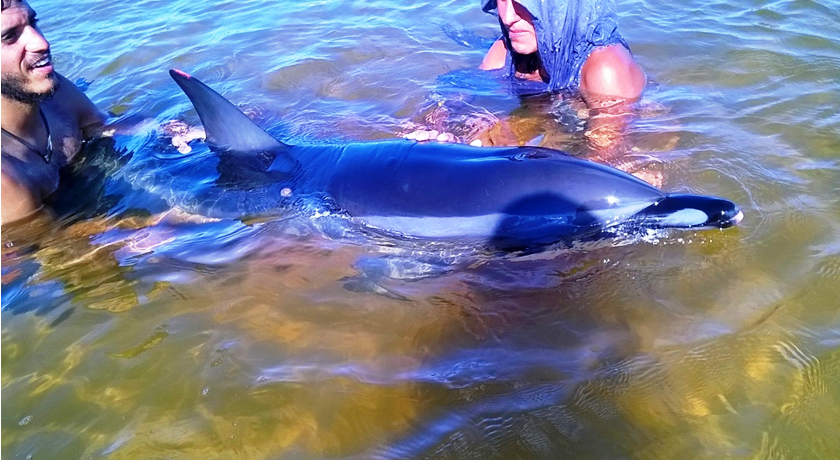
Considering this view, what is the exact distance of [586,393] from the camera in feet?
9.18

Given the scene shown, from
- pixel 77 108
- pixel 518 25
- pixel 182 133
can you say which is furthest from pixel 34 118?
pixel 518 25

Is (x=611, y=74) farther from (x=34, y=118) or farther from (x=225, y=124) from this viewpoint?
(x=34, y=118)

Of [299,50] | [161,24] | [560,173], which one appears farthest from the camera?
[161,24]

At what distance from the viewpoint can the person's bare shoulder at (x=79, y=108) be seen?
5289mm

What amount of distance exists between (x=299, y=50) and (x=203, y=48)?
1319mm

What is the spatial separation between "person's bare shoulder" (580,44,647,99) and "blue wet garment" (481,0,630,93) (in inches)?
2.9

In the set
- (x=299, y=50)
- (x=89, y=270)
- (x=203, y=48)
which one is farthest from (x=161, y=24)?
(x=89, y=270)

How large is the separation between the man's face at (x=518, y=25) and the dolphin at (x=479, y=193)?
6.04 ft

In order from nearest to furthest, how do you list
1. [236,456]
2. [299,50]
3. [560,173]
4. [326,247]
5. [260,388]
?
[236,456], [260,388], [560,173], [326,247], [299,50]

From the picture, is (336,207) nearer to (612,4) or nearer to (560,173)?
(560,173)

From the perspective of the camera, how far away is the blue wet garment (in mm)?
4875

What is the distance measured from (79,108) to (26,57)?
5.85ft

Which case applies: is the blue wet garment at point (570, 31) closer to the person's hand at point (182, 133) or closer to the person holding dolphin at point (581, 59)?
the person holding dolphin at point (581, 59)

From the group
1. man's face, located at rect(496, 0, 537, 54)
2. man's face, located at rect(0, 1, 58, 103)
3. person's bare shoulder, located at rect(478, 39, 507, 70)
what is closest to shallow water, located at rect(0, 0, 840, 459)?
man's face, located at rect(496, 0, 537, 54)
